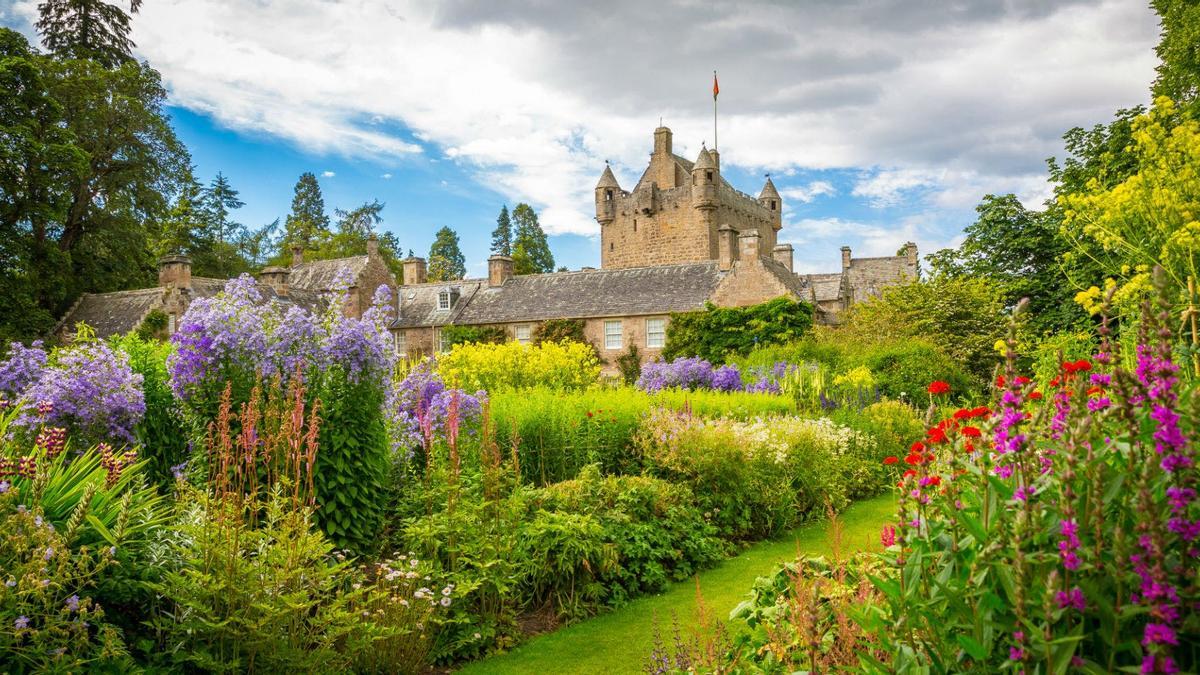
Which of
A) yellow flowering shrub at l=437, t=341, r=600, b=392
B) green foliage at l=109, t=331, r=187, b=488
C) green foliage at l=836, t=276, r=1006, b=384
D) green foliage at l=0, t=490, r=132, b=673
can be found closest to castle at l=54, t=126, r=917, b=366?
green foliage at l=836, t=276, r=1006, b=384

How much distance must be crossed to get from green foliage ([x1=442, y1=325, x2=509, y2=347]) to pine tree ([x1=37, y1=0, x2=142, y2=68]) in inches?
706

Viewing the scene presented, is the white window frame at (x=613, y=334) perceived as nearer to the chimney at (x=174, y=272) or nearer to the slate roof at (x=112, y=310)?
the chimney at (x=174, y=272)

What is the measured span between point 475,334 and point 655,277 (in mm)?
8319

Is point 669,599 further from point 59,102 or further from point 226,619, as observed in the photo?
point 59,102

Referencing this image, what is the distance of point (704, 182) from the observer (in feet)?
132

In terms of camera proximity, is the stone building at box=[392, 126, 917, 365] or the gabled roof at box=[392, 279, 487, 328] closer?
the stone building at box=[392, 126, 917, 365]

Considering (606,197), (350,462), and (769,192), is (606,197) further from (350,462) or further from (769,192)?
(350,462)

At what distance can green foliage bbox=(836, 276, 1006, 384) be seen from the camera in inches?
907

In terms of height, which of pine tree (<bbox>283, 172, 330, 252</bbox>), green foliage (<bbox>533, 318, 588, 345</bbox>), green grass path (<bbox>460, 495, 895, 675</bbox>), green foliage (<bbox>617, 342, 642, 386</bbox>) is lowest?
green grass path (<bbox>460, 495, 895, 675</bbox>)

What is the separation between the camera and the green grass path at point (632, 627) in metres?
4.89

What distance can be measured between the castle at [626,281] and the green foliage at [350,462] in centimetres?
1825

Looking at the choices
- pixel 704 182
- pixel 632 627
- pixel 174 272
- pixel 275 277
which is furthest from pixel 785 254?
pixel 632 627

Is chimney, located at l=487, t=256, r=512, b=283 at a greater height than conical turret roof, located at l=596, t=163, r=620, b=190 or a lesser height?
lesser

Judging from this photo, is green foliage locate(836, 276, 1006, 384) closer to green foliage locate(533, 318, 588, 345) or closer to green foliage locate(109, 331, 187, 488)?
green foliage locate(533, 318, 588, 345)
